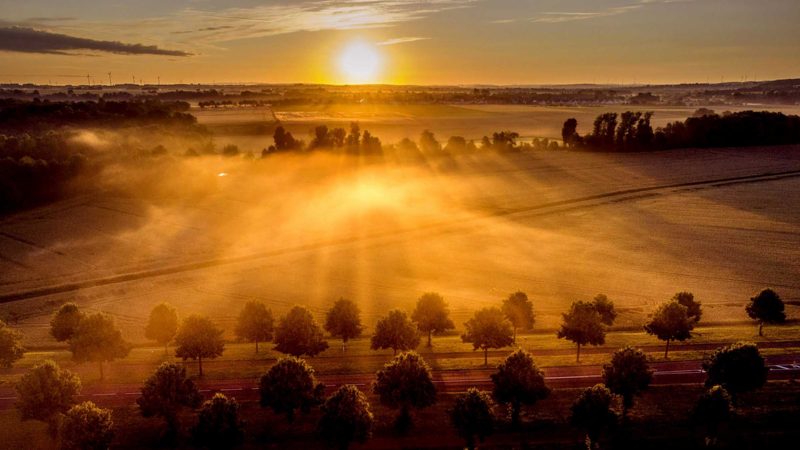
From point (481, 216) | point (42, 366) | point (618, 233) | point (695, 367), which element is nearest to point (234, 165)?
point (481, 216)

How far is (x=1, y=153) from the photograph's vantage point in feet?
459

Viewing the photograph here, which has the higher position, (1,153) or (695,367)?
(1,153)

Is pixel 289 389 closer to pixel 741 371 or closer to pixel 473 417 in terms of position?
pixel 473 417

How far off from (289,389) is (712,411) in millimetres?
31076

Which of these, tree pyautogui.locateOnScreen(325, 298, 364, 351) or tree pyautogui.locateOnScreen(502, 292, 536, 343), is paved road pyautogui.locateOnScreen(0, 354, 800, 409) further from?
tree pyautogui.locateOnScreen(502, 292, 536, 343)

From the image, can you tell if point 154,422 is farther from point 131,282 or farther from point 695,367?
point 695,367

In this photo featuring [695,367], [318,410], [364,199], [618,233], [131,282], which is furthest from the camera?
[364,199]

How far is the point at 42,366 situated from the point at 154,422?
9457mm

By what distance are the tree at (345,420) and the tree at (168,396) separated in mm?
10943

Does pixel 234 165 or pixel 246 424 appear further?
pixel 234 165

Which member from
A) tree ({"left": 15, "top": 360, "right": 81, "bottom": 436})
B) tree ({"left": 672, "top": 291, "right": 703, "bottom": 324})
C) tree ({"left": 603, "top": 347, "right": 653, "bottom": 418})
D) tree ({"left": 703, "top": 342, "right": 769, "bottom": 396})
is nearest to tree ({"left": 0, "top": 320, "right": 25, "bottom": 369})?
tree ({"left": 15, "top": 360, "right": 81, "bottom": 436})

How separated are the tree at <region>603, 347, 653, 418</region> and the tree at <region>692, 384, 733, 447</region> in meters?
4.23

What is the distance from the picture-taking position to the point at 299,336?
185ft

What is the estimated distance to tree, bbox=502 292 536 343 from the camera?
63.8m
